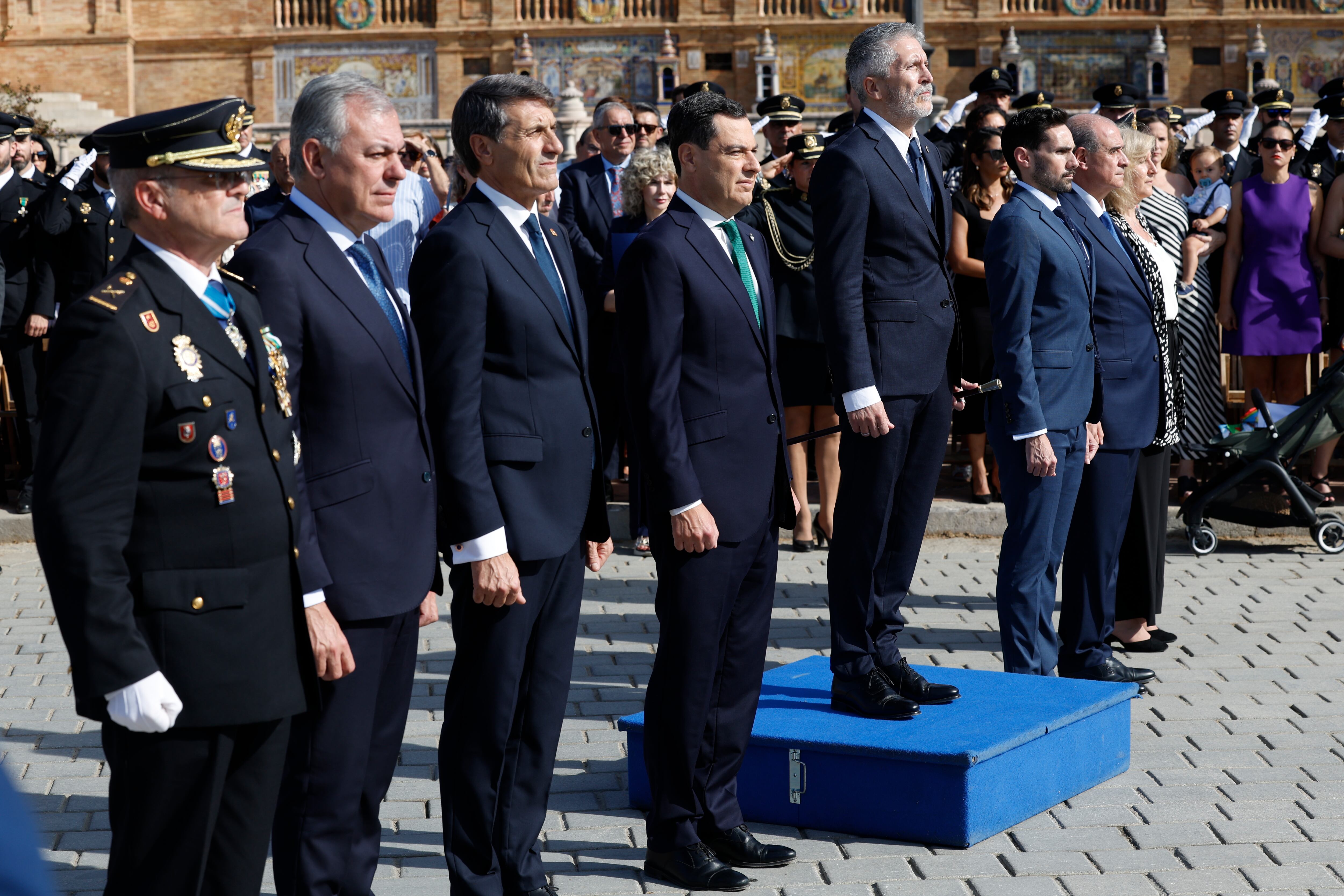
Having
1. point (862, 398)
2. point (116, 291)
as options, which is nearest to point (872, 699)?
point (862, 398)

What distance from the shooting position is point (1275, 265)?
9.02 meters

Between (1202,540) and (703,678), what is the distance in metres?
4.93

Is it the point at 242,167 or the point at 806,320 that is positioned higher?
the point at 242,167

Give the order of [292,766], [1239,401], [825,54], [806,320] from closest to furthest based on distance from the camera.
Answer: [292,766] → [806,320] → [1239,401] → [825,54]

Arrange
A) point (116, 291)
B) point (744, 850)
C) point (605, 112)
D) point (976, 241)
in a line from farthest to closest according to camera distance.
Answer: point (605, 112) < point (976, 241) < point (744, 850) < point (116, 291)

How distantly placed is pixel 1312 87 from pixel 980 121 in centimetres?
3014

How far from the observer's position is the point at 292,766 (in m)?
3.10

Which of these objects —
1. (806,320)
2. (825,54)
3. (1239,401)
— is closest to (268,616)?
(806,320)

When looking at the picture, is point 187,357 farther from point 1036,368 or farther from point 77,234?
point 77,234

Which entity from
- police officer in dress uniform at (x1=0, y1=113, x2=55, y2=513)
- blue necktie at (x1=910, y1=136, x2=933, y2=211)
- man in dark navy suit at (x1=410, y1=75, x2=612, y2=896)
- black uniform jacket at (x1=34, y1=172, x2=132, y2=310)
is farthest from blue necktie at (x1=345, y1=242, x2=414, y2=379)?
police officer in dress uniform at (x1=0, y1=113, x2=55, y2=513)

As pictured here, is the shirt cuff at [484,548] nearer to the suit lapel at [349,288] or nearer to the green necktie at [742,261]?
the suit lapel at [349,288]

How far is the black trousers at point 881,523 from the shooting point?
4547 millimetres

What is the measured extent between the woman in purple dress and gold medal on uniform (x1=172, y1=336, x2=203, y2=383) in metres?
7.57

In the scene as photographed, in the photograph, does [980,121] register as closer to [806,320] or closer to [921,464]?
[806,320]
